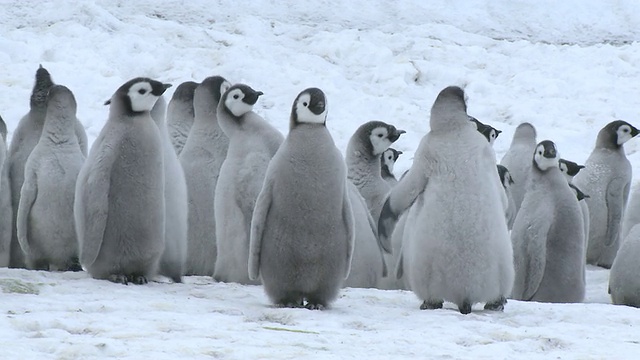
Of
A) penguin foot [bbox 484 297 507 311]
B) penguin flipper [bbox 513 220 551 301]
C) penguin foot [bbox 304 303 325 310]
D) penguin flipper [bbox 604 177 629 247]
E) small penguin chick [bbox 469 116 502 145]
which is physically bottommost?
penguin foot [bbox 304 303 325 310]

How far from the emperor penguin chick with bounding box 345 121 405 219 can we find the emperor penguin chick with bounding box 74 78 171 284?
234 centimetres

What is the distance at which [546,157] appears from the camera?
7.42 meters

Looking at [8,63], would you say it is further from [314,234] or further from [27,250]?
[314,234]

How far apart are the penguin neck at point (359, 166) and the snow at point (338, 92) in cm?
178

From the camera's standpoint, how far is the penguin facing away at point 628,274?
7066 millimetres

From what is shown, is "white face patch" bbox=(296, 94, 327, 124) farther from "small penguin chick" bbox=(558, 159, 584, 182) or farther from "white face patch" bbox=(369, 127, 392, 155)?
"small penguin chick" bbox=(558, 159, 584, 182)

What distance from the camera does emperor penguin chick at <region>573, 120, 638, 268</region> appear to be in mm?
9781

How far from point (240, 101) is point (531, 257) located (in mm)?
2174

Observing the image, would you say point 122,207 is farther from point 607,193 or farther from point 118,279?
point 607,193

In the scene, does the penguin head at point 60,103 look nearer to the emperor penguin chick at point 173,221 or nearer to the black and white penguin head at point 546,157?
the emperor penguin chick at point 173,221

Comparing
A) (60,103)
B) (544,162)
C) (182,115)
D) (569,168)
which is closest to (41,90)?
(60,103)

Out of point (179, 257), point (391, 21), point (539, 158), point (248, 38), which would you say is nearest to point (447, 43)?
point (391, 21)

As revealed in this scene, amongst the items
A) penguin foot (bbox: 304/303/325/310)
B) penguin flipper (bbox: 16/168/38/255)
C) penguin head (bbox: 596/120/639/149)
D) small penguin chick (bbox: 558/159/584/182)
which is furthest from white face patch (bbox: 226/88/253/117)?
penguin head (bbox: 596/120/639/149)

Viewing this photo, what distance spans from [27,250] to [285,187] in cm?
206
